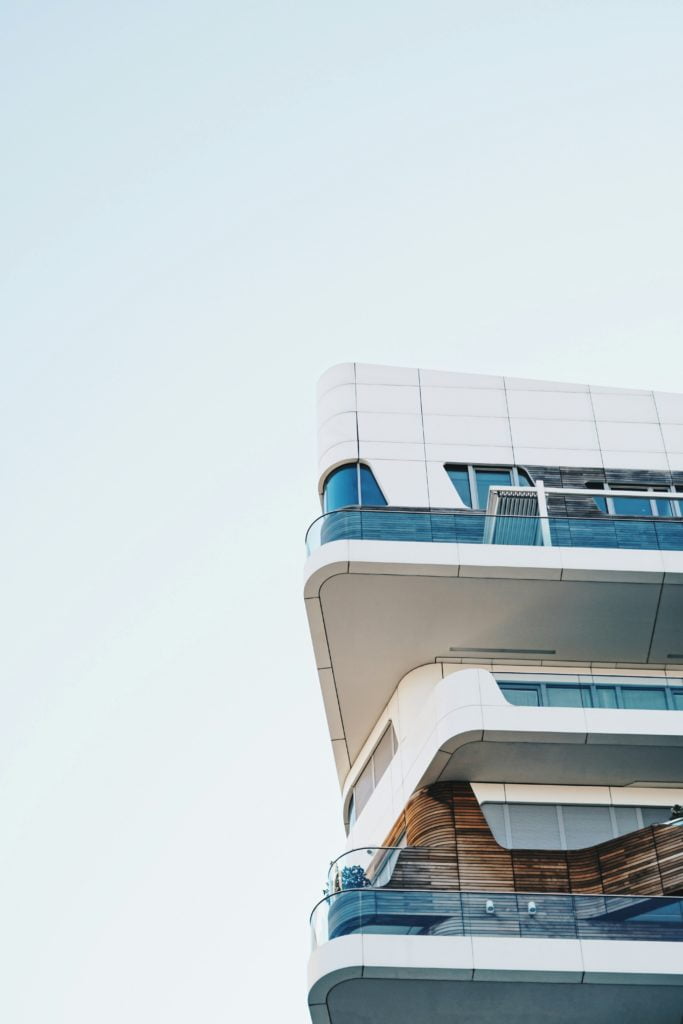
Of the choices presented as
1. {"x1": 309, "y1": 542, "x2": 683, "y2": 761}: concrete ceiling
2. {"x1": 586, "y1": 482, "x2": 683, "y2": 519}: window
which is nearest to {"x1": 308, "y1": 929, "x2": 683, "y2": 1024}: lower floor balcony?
{"x1": 309, "y1": 542, "x2": 683, "y2": 761}: concrete ceiling

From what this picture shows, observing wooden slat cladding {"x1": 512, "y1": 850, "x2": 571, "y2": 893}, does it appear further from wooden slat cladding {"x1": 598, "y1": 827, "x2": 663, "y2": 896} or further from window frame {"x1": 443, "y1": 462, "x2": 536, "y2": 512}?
window frame {"x1": 443, "y1": 462, "x2": 536, "y2": 512}

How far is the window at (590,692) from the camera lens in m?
21.9

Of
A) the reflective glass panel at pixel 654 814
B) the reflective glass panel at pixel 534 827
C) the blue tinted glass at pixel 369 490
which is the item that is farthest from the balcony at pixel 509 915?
the blue tinted glass at pixel 369 490

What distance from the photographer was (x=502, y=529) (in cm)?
2269

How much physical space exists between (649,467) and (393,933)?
1161cm

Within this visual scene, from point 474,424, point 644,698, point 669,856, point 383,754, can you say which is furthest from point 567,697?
point 474,424

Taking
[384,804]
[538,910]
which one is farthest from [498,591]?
[538,910]

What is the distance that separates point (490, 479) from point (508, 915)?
9.53m

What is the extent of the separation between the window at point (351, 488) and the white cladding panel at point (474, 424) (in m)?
0.19

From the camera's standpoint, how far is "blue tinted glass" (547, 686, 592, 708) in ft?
72.1

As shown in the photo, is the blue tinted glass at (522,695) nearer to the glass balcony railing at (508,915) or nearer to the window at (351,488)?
the glass balcony railing at (508,915)

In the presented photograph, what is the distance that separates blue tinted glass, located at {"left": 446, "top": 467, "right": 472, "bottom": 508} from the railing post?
141cm

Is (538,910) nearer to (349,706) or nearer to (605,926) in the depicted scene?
(605,926)

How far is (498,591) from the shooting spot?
73.2ft
